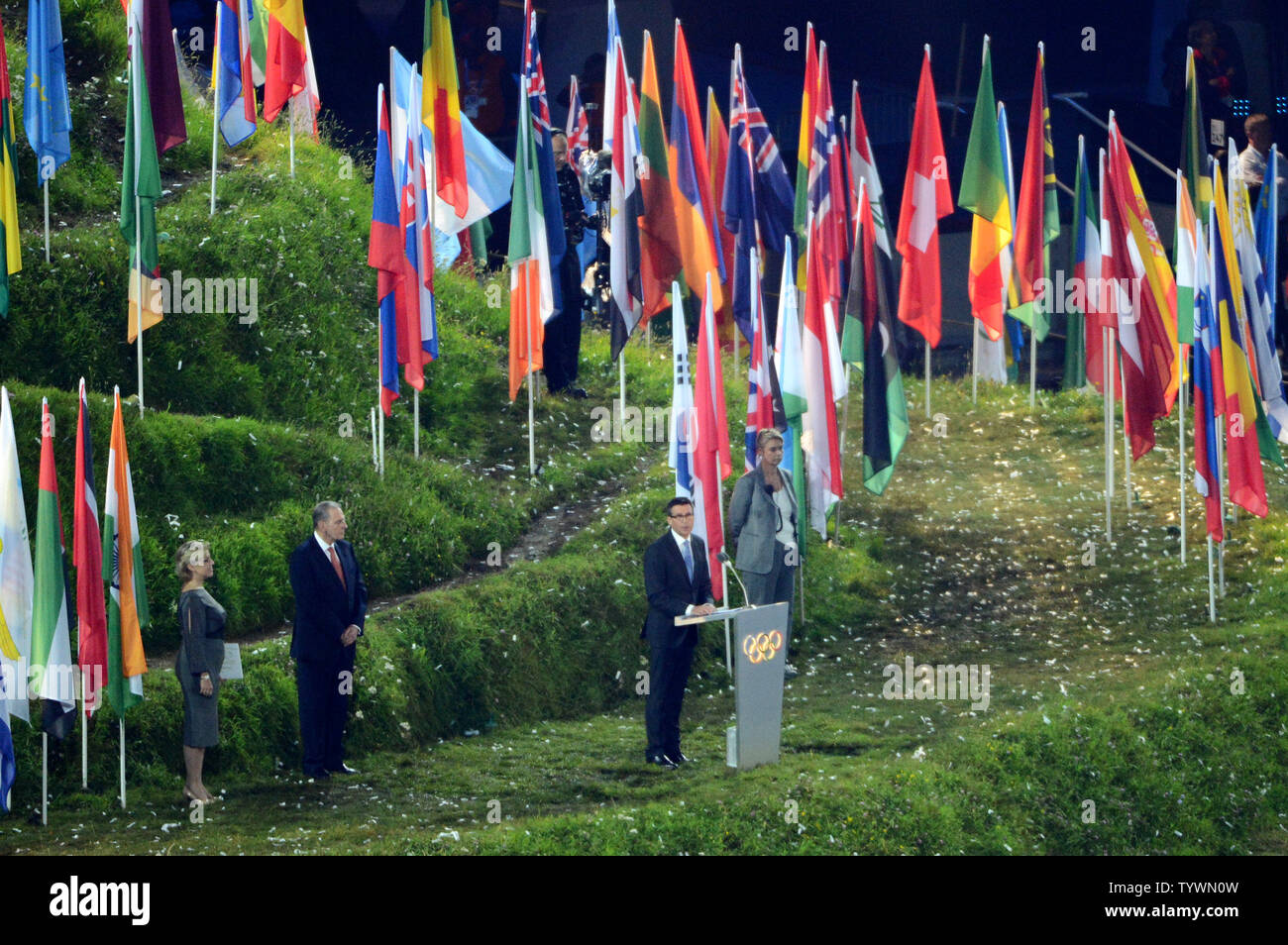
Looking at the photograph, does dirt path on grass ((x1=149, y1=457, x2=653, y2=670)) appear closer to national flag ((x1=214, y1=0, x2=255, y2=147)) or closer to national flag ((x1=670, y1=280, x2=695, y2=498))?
national flag ((x1=670, y1=280, x2=695, y2=498))

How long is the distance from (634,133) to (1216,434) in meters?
6.48

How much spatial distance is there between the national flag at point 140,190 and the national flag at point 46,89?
1.77 meters

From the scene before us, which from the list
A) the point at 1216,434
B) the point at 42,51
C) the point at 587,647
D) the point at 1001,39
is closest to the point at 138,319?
the point at 42,51

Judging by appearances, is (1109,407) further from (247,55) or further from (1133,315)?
(247,55)

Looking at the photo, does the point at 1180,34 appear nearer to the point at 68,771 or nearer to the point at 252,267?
the point at 252,267

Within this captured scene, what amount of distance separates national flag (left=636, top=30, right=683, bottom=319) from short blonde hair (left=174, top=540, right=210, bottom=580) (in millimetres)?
7261

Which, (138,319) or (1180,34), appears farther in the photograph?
(1180,34)

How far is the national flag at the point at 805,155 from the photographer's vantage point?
20.5m

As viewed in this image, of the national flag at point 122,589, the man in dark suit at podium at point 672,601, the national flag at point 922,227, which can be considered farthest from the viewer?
the national flag at point 922,227

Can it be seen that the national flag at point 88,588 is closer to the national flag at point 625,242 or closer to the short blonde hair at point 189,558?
the short blonde hair at point 189,558

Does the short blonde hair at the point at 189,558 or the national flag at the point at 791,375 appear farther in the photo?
Answer: the national flag at the point at 791,375

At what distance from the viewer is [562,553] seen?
18.0m

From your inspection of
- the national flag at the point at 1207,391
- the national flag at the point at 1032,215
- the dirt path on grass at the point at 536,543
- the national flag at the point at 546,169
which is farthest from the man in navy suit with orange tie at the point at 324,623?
the national flag at the point at 1032,215

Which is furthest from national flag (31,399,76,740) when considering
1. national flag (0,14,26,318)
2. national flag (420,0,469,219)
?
national flag (420,0,469,219)
